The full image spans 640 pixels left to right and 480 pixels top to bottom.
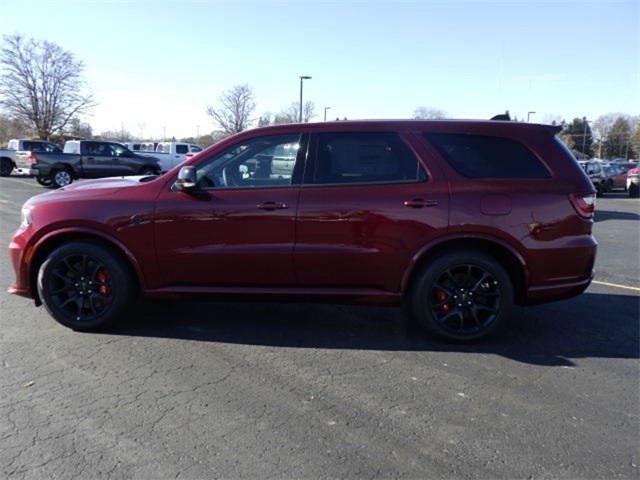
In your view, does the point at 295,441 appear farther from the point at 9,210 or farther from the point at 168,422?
the point at 9,210

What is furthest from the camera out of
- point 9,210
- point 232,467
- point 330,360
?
point 9,210

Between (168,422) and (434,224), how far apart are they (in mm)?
2504

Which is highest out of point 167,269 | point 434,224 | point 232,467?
point 434,224

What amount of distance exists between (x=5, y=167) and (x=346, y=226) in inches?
1143

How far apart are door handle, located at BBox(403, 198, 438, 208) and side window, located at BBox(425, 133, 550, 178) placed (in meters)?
0.37

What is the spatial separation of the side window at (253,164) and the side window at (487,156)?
4.05 feet

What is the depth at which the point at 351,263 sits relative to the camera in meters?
4.16

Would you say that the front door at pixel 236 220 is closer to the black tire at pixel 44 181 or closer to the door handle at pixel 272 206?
the door handle at pixel 272 206

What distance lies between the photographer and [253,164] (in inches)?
169

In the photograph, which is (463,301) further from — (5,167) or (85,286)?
(5,167)

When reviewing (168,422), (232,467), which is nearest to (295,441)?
(232,467)

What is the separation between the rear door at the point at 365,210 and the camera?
409 centimetres

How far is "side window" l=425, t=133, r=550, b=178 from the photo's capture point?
4184mm

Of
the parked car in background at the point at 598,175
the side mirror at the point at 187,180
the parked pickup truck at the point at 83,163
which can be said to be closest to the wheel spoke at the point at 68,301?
the side mirror at the point at 187,180
